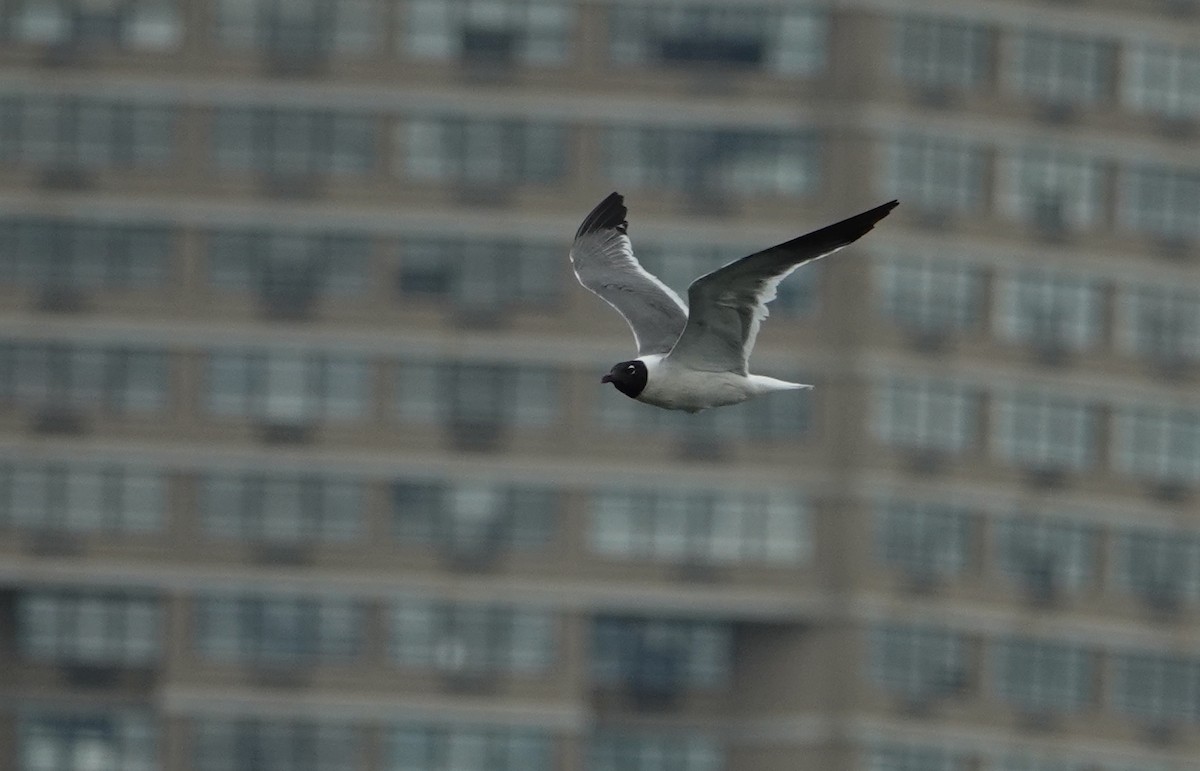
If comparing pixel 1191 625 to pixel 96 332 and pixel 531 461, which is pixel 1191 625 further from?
pixel 96 332

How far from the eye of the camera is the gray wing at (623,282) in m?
39.9

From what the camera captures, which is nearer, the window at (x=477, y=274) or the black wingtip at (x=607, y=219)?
the black wingtip at (x=607, y=219)

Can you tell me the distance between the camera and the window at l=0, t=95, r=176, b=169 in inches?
4045

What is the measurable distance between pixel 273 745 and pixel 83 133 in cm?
2089

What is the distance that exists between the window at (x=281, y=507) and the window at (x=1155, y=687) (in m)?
26.4

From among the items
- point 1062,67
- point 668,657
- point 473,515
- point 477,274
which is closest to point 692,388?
point 477,274

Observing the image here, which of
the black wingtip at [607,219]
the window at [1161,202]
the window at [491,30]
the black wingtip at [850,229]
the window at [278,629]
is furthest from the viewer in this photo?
the window at [1161,202]

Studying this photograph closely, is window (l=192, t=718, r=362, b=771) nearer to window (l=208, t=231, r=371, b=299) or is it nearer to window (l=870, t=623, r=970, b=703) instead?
window (l=208, t=231, r=371, b=299)

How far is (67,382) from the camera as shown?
339 ft

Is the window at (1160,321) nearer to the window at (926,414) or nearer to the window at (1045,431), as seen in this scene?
the window at (1045,431)

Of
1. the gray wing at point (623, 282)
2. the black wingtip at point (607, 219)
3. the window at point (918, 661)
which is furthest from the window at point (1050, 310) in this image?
the gray wing at point (623, 282)

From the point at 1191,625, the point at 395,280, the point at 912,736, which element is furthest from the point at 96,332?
the point at 1191,625

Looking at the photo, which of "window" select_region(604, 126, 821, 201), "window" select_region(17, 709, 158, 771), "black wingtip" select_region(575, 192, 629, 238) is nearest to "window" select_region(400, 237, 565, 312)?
"window" select_region(604, 126, 821, 201)

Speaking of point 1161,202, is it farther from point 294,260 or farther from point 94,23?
point 94,23
